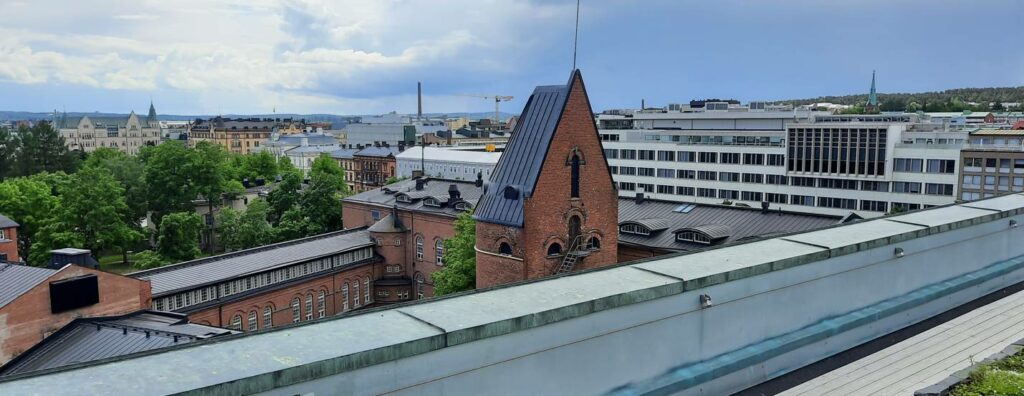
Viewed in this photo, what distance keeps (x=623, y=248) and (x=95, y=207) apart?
45099mm

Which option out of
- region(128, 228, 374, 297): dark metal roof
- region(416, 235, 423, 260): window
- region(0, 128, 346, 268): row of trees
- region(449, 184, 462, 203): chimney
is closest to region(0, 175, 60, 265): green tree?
region(0, 128, 346, 268): row of trees

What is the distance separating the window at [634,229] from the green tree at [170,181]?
50.7 metres

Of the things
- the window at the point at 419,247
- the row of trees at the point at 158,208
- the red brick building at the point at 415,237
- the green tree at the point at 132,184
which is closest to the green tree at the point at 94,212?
the row of trees at the point at 158,208

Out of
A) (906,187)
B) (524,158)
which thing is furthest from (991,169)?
(524,158)

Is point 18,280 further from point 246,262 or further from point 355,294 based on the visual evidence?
point 355,294

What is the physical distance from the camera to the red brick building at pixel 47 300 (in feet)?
87.7

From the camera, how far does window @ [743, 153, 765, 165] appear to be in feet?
243

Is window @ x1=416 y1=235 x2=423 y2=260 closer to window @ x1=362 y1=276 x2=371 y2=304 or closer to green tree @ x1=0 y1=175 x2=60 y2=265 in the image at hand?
window @ x1=362 y1=276 x2=371 y2=304

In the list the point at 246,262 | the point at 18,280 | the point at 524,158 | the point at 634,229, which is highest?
the point at 524,158

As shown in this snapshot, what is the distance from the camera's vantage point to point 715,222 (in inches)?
1439

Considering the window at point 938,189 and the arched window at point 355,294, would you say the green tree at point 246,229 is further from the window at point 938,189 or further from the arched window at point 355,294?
the window at point 938,189

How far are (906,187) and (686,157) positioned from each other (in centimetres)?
2291

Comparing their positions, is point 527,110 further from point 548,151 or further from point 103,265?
point 103,265

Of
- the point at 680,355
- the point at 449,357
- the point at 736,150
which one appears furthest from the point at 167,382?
the point at 736,150
